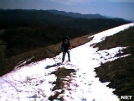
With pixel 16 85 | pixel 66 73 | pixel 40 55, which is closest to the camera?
pixel 16 85

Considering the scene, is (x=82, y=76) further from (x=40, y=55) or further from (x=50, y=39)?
(x=50, y=39)

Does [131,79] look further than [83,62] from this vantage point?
No

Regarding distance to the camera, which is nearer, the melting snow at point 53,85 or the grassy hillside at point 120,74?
the grassy hillside at point 120,74

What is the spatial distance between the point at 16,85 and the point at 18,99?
2564 mm

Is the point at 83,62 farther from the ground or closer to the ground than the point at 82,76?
farther from the ground

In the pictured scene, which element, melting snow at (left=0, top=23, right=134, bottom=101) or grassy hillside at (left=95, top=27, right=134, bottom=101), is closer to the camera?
grassy hillside at (left=95, top=27, right=134, bottom=101)

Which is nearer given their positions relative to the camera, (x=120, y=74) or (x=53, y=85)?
(x=120, y=74)

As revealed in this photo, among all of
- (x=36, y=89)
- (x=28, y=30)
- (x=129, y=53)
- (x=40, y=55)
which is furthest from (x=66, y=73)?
(x=28, y=30)

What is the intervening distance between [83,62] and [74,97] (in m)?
7.06

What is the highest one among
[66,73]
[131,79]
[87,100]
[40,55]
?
[40,55]

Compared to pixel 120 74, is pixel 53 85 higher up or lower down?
lower down

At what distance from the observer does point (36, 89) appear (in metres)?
12.1

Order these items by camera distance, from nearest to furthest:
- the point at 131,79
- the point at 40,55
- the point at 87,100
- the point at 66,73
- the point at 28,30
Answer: the point at 87,100
the point at 131,79
the point at 66,73
the point at 40,55
the point at 28,30

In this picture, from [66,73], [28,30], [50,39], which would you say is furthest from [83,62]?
[28,30]
